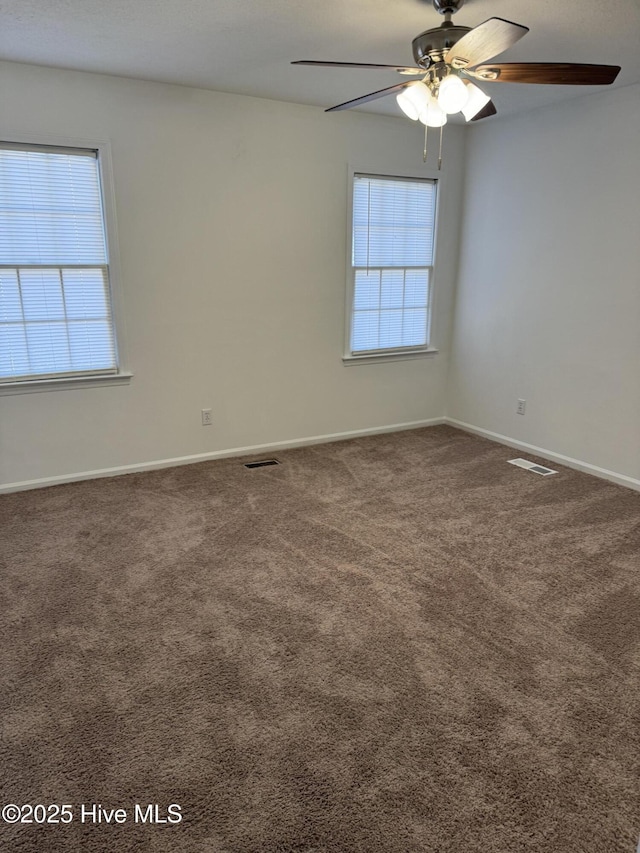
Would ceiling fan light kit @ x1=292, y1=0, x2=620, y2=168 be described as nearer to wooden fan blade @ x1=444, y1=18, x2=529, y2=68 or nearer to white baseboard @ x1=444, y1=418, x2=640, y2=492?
wooden fan blade @ x1=444, y1=18, x2=529, y2=68

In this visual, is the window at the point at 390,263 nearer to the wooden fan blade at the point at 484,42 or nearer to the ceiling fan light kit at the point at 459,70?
the ceiling fan light kit at the point at 459,70

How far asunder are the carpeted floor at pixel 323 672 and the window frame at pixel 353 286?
63.4 inches

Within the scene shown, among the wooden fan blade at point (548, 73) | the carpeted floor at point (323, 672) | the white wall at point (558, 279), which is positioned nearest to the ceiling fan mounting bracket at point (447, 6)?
the wooden fan blade at point (548, 73)

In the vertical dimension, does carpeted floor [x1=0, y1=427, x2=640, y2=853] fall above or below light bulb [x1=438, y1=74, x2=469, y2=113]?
below

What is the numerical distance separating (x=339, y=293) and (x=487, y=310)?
4.35ft

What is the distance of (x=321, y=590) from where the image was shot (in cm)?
264

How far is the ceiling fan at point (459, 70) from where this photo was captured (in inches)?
79.7

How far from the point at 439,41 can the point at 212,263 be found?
88.0 inches

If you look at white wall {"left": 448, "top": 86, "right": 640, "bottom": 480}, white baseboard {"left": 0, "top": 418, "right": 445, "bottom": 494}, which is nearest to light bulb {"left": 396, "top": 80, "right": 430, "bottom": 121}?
white wall {"left": 448, "top": 86, "right": 640, "bottom": 480}

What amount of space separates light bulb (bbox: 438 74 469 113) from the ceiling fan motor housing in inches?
4.8

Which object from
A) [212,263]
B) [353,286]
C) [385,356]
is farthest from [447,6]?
[385,356]

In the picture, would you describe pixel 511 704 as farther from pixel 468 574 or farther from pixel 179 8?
pixel 179 8

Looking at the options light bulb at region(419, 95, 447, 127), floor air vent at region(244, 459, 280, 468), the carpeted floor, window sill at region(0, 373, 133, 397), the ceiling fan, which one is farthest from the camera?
floor air vent at region(244, 459, 280, 468)

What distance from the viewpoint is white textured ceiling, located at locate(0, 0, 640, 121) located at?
2.44 m
